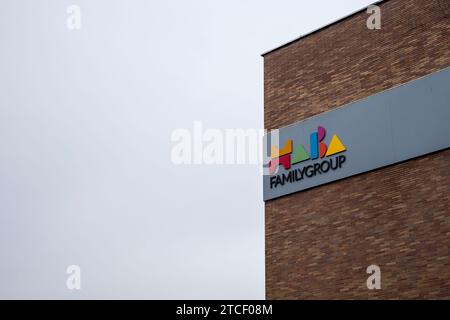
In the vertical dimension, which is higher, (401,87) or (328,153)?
(401,87)

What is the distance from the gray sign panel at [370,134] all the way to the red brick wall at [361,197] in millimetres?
229

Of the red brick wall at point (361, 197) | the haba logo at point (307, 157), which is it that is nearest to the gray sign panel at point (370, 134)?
the haba logo at point (307, 157)

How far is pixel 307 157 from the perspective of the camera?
1856cm

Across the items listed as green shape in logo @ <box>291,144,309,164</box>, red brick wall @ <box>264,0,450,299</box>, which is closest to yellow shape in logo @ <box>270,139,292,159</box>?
green shape in logo @ <box>291,144,309,164</box>

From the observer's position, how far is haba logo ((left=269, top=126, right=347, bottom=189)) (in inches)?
707

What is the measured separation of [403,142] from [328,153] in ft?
7.13

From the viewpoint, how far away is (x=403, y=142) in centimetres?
1653

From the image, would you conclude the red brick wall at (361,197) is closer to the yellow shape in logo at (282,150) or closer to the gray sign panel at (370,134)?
the gray sign panel at (370,134)

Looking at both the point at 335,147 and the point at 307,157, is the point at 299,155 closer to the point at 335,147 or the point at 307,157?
the point at 307,157

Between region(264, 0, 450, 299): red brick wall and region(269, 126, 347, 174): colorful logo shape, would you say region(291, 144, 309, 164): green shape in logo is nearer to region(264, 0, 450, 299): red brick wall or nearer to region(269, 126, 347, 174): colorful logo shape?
region(269, 126, 347, 174): colorful logo shape

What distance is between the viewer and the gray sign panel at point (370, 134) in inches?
634

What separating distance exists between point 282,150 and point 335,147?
1.73 metres
